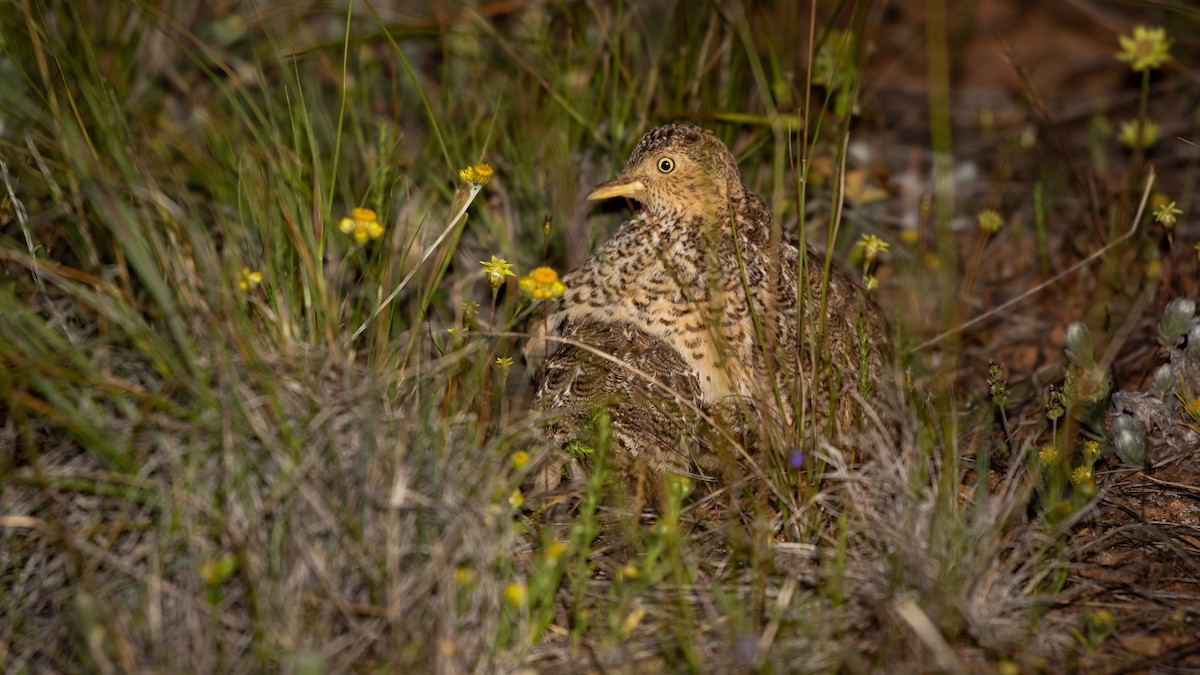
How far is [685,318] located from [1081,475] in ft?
4.10

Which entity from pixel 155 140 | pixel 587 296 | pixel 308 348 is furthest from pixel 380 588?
pixel 155 140

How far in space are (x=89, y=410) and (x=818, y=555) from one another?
1824 mm

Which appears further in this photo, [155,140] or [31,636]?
[155,140]

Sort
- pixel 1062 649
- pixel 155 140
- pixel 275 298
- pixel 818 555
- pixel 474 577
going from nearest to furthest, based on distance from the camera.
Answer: pixel 474 577 < pixel 1062 649 < pixel 818 555 < pixel 275 298 < pixel 155 140

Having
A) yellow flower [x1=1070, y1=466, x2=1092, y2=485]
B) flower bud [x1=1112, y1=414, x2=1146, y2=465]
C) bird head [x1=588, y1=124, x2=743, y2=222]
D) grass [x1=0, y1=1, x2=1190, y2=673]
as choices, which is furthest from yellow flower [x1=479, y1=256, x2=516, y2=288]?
flower bud [x1=1112, y1=414, x2=1146, y2=465]

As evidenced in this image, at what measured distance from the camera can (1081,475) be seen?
11.0ft

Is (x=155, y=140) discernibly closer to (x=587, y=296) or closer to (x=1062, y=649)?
(x=587, y=296)

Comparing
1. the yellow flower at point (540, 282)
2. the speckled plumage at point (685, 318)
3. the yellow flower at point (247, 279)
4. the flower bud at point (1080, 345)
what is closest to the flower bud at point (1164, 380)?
the flower bud at point (1080, 345)

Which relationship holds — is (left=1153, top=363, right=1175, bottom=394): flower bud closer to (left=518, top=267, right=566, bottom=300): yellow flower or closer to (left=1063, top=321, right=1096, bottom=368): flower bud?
(left=1063, top=321, right=1096, bottom=368): flower bud

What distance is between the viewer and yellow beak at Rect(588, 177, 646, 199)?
13.1 ft

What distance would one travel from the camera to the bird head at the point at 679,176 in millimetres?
3920

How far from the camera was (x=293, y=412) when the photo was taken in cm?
292

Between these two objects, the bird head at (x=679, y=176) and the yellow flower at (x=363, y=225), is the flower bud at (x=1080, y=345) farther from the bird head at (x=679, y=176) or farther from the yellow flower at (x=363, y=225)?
the yellow flower at (x=363, y=225)

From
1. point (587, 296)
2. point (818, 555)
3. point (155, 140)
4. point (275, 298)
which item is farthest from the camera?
point (155, 140)
